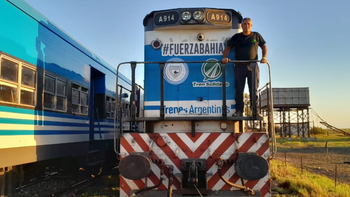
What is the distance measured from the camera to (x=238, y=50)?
5574 mm

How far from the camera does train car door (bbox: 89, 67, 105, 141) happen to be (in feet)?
29.3

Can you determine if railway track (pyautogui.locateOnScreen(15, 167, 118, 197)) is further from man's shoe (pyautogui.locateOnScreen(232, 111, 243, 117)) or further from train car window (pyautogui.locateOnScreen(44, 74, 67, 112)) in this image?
man's shoe (pyautogui.locateOnScreen(232, 111, 243, 117))

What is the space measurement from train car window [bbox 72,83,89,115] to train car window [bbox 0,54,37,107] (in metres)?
1.87

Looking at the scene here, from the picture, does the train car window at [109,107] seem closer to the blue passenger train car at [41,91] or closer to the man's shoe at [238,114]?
the blue passenger train car at [41,91]

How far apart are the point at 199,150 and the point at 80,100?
4040mm

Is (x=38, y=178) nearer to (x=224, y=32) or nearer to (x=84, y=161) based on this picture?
(x=84, y=161)

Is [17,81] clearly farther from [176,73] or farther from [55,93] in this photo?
[176,73]

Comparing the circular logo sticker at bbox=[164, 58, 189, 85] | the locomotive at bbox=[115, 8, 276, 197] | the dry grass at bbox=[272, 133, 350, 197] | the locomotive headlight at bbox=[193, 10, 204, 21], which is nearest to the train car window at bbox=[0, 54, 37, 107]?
the locomotive at bbox=[115, 8, 276, 197]

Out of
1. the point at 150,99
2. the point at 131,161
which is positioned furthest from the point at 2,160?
the point at 150,99

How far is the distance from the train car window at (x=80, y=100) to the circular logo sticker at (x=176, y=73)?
285 cm

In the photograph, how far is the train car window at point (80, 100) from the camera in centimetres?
745

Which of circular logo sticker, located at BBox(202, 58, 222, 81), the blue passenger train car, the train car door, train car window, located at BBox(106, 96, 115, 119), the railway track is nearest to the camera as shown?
the blue passenger train car

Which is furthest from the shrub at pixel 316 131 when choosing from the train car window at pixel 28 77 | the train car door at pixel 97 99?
the train car window at pixel 28 77

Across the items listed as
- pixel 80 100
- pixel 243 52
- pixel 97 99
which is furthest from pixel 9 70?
pixel 97 99
